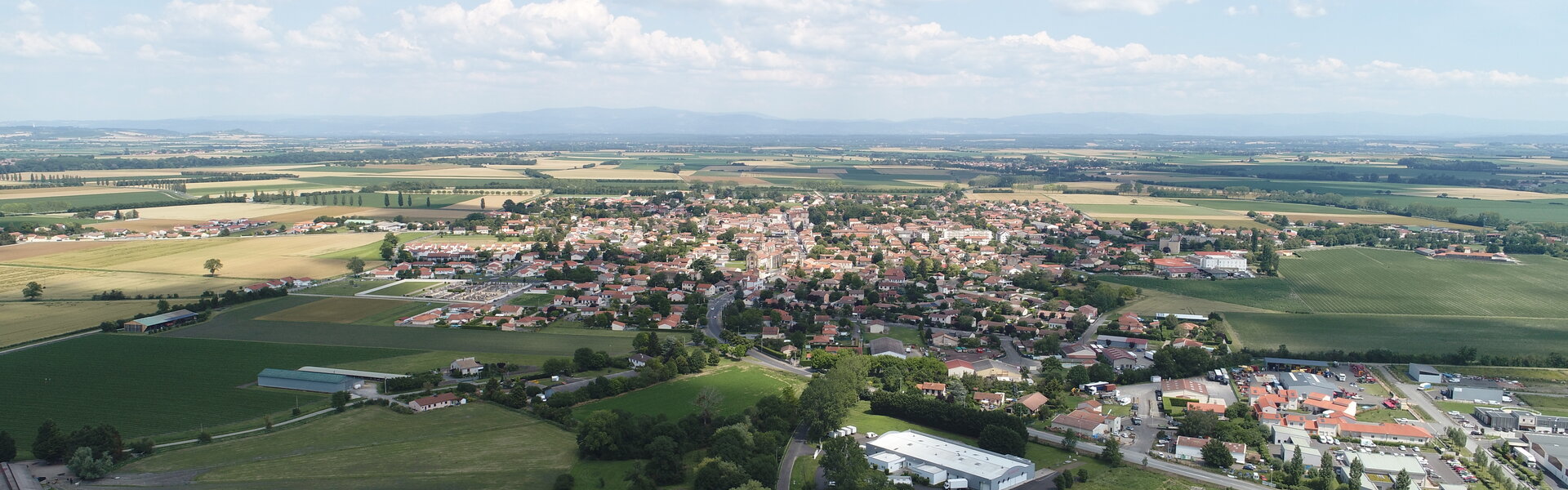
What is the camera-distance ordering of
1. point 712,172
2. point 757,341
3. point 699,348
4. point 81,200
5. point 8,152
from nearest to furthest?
point 699,348 < point 757,341 < point 81,200 < point 712,172 < point 8,152

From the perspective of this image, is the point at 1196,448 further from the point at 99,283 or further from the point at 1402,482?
the point at 99,283

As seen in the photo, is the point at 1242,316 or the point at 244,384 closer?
the point at 244,384

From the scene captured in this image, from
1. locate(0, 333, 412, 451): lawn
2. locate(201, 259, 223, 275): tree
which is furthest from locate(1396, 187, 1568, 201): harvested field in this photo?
locate(201, 259, 223, 275): tree

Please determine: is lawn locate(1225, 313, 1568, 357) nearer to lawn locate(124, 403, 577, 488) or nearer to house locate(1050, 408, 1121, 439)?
house locate(1050, 408, 1121, 439)

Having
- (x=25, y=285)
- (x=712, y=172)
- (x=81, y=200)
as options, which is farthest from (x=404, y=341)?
(x=712, y=172)

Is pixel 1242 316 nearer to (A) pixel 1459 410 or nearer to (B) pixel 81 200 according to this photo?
(A) pixel 1459 410

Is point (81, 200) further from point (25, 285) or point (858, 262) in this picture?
point (858, 262)

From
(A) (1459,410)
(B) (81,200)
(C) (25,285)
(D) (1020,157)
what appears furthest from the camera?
(D) (1020,157)
